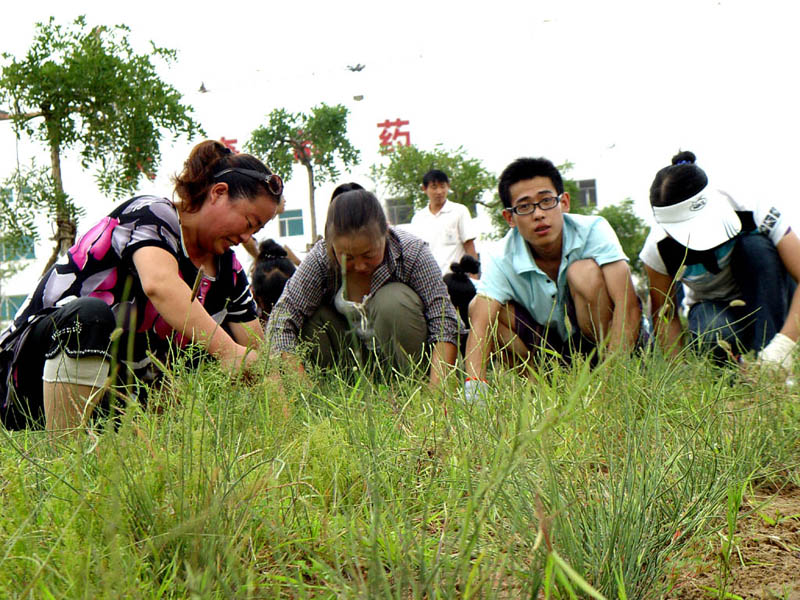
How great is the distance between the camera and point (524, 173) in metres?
3.23

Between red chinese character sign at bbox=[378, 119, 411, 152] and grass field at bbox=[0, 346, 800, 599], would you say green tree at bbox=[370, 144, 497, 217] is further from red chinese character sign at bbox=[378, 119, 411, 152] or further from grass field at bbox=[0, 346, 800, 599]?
grass field at bbox=[0, 346, 800, 599]

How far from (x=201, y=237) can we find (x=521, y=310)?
4.43ft

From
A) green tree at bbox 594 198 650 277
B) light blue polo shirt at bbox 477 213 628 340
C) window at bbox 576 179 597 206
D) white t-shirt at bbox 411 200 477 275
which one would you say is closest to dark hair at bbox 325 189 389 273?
light blue polo shirt at bbox 477 213 628 340

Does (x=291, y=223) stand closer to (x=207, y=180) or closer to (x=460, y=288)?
(x=460, y=288)

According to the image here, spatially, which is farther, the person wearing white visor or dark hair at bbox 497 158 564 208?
dark hair at bbox 497 158 564 208

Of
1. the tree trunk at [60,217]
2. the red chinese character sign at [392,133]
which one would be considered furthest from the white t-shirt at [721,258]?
the red chinese character sign at [392,133]

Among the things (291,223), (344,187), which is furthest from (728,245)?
(291,223)

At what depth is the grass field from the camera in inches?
34.5

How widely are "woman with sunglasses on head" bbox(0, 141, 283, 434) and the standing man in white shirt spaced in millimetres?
3806

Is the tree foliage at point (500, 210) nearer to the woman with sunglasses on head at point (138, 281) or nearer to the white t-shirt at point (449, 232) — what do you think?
the white t-shirt at point (449, 232)

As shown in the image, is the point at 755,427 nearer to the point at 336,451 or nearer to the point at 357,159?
the point at 336,451

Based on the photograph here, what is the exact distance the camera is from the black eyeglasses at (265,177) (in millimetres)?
2426

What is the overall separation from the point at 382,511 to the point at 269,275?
311 cm

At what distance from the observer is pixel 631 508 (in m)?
1.00
